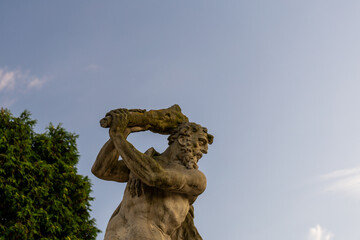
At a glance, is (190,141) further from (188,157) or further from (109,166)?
(109,166)

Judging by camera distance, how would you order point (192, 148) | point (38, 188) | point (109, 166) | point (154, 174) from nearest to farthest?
1. point (154, 174)
2. point (109, 166)
3. point (192, 148)
4. point (38, 188)

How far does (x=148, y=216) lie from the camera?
509 cm

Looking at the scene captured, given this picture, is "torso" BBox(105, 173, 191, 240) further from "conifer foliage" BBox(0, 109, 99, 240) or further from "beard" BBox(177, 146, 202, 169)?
"conifer foliage" BBox(0, 109, 99, 240)

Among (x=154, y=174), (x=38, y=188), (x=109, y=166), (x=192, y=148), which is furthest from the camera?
(x=38, y=188)

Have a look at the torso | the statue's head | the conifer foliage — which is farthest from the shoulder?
the conifer foliage

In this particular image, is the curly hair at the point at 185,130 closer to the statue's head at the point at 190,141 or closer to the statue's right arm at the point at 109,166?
the statue's head at the point at 190,141

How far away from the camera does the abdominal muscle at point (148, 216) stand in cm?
500

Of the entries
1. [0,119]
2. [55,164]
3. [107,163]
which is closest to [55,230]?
[55,164]

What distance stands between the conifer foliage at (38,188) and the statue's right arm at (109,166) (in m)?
9.06

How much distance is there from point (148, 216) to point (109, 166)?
0.72 meters

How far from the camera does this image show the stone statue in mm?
5020

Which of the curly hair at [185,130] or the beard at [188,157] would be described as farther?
the curly hair at [185,130]

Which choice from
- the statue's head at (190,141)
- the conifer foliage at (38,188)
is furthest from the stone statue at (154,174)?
the conifer foliage at (38,188)

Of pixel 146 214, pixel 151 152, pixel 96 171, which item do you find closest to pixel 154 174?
pixel 146 214
